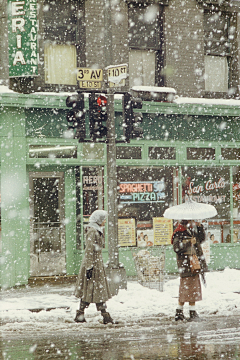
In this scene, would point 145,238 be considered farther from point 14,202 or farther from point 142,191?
point 14,202

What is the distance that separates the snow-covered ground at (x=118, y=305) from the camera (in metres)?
8.84

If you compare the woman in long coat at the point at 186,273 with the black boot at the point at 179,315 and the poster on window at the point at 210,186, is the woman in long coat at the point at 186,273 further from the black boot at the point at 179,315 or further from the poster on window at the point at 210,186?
the poster on window at the point at 210,186

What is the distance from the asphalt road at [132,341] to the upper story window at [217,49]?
860 cm

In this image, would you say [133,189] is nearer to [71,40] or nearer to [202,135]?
[202,135]

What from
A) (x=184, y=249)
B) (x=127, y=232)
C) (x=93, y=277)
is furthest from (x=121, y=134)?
(x=93, y=277)

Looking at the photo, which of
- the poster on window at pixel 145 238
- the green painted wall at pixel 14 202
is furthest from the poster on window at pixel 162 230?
the green painted wall at pixel 14 202

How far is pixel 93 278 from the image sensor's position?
8562 millimetres

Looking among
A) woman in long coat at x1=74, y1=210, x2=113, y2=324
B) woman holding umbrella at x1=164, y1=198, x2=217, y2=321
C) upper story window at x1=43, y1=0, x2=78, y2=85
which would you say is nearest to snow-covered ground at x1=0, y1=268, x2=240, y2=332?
woman in long coat at x1=74, y1=210, x2=113, y2=324

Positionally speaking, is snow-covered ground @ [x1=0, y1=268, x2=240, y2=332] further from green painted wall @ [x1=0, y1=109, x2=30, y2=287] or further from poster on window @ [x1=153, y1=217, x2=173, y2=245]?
poster on window @ [x1=153, y1=217, x2=173, y2=245]

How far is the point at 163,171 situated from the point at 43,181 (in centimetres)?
335

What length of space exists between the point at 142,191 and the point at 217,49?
16.7 feet

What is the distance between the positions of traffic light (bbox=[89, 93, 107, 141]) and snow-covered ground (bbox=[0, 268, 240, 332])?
3404 mm

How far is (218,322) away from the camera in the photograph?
858cm

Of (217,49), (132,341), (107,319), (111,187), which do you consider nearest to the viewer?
(132,341)
